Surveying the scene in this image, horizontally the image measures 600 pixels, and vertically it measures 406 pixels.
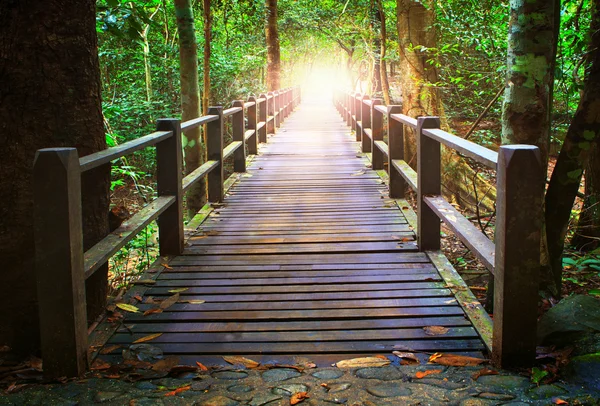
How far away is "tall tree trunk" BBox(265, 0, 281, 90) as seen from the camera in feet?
65.3

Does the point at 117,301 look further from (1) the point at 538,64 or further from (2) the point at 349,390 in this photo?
(1) the point at 538,64

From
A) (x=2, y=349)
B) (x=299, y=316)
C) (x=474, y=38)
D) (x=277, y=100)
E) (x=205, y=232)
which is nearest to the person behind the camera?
(x=2, y=349)

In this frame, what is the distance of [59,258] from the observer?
2715mm

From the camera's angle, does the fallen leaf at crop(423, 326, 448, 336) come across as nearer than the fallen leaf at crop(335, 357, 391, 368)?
No

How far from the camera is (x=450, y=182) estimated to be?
960 centimetres

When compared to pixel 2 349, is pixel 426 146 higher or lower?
higher

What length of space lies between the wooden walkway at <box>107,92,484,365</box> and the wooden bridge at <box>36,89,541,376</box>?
11 millimetres

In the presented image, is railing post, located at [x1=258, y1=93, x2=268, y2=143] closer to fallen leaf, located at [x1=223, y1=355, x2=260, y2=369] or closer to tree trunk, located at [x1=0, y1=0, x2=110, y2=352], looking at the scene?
tree trunk, located at [x1=0, y1=0, x2=110, y2=352]

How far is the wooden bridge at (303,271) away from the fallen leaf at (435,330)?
0.01 meters

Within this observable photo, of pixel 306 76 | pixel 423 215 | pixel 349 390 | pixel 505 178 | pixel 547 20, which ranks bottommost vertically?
pixel 349 390

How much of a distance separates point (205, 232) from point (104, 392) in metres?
3.02

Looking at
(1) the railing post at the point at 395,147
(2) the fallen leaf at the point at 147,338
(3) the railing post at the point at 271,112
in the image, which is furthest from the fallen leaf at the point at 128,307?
(3) the railing post at the point at 271,112

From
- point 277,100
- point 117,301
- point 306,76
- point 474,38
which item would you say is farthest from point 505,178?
point 306,76

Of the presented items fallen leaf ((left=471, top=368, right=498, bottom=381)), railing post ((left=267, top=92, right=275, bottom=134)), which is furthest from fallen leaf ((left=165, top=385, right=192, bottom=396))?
railing post ((left=267, top=92, right=275, bottom=134))
